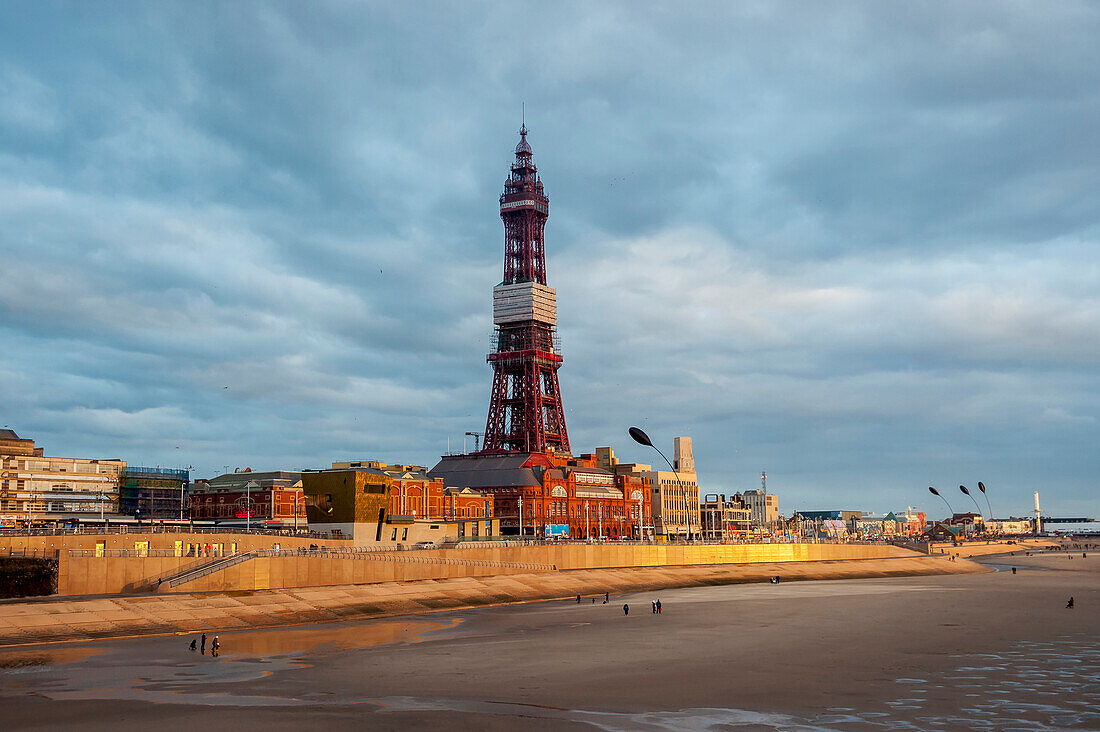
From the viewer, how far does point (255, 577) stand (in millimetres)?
66438

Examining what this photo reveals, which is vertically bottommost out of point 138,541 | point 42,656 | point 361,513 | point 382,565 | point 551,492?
point 42,656

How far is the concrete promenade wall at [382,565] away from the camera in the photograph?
61906mm

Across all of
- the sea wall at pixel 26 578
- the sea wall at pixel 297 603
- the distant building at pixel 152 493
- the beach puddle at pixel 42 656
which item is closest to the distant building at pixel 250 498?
the distant building at pixel 152 493

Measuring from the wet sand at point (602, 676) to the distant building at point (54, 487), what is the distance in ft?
294

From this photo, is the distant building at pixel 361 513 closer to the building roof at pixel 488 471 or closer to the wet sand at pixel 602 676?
the wet sand at pixel 602 676

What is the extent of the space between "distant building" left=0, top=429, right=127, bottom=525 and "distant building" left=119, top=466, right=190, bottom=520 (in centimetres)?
256

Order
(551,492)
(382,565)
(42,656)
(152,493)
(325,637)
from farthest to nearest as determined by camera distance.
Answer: (551,492), (152,493), (382,565), (325,637), (42,656)

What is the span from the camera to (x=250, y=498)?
12912 centimetres

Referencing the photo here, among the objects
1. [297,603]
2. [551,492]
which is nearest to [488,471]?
[551,492]

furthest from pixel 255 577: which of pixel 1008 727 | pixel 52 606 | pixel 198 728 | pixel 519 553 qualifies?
pixel 1008 727

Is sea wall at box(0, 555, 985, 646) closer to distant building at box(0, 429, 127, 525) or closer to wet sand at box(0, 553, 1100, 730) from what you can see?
wet sand at box(0, 553, 1100, 730)

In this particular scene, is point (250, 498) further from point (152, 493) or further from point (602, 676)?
point (602, 676)

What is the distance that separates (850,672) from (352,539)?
204ft

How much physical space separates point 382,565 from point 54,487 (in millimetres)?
79386
